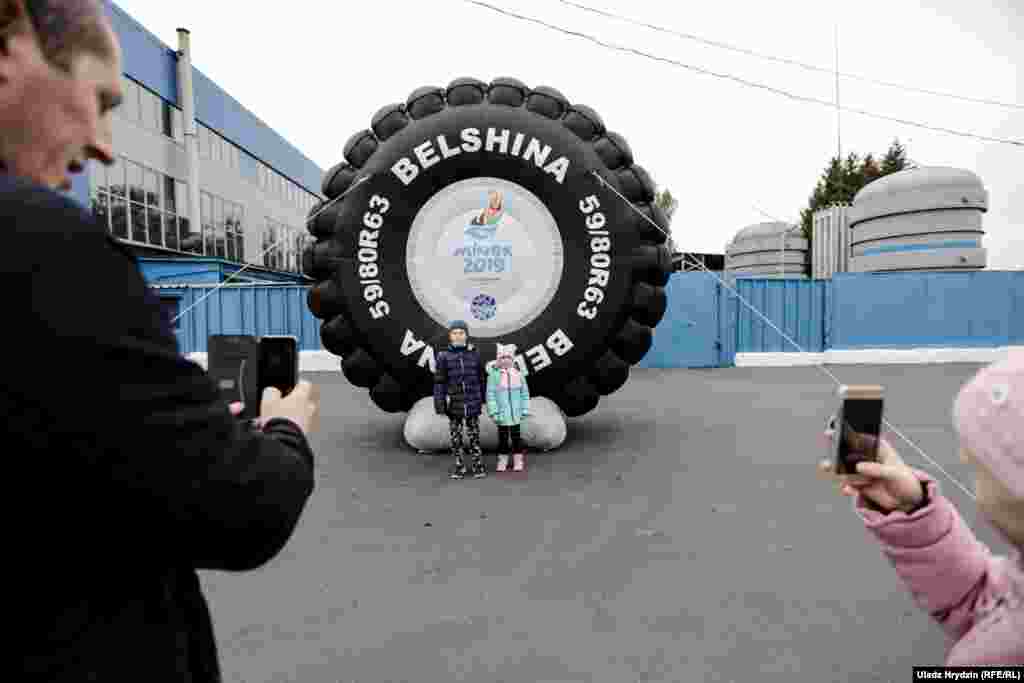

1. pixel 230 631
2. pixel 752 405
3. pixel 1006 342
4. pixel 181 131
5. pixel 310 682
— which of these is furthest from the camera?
pixel 181 131

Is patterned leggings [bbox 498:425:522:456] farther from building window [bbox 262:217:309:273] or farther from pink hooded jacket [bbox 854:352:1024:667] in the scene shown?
building window [bbox 262:217:309:273]

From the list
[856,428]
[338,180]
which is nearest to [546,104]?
[338,180]

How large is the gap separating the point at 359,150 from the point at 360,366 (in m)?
2.11

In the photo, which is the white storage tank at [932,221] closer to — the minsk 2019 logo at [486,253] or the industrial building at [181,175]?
the minsk 2019 logo at [486,253]

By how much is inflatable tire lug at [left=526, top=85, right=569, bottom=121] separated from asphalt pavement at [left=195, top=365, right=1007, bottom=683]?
10.7ft

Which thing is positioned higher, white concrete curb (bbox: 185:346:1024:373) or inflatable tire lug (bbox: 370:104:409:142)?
inflatable tire lug (bbox: 370:104:409:142)

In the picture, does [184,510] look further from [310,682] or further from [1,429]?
[310,682]

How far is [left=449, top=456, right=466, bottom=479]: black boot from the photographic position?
17.0ft

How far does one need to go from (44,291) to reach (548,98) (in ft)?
19.4

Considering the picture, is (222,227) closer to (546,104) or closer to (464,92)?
(464,92)

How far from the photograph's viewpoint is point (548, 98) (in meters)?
6.06

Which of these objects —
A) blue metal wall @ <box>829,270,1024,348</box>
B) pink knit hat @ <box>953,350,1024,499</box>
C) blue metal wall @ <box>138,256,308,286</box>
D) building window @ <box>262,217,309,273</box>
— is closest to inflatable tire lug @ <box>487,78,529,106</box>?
pink knit hat @ <box>953,350,1024,499</box>

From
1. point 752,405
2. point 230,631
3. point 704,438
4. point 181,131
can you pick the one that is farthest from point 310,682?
point 181,131

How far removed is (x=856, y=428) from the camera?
4.23 feet
